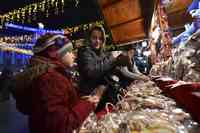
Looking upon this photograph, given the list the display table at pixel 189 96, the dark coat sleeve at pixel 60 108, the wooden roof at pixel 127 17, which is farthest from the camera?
the wooden roof at pixel 127 17

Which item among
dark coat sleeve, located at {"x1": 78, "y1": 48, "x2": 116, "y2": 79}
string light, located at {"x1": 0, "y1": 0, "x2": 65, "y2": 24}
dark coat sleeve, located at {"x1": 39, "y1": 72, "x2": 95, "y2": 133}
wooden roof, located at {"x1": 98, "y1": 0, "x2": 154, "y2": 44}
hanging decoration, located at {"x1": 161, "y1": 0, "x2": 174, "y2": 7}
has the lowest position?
dark coat sleeve, located at {"x1": 39, "y1": 72, "x2": 95, "y2": 133}

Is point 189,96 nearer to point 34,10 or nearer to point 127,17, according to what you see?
point 127,17

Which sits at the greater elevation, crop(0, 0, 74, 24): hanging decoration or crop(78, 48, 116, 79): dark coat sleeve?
crop(0, 0, 74, 24): hanging decoration

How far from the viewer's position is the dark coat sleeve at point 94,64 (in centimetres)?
311

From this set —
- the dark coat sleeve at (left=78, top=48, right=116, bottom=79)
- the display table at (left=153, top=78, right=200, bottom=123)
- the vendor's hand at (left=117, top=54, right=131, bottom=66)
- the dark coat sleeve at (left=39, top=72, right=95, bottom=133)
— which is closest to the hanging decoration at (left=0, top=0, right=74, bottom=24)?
the dark coat sleeve at (left=78, top=48, right=116, bottom=79)

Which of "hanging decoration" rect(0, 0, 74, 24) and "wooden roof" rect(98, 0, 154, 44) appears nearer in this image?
"wooden roof" rect(98, 0, 154, 44)

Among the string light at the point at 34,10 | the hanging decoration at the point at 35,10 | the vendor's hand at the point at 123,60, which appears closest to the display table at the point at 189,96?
the vendor's hand at the point at 123,60

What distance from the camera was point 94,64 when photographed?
10.3ft

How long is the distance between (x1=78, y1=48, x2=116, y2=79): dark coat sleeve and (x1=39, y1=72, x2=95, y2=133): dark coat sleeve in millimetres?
1253

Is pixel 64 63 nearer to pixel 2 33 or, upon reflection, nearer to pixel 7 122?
pixel 7 122

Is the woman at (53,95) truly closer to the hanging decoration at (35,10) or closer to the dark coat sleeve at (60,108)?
the dark coat sleeve at (60,108)

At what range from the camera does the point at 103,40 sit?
3281mm

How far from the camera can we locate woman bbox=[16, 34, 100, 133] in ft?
5.49

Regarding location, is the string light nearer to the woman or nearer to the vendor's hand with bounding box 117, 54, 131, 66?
the vendor's hand with bounding box 117, 54, 131, 66
